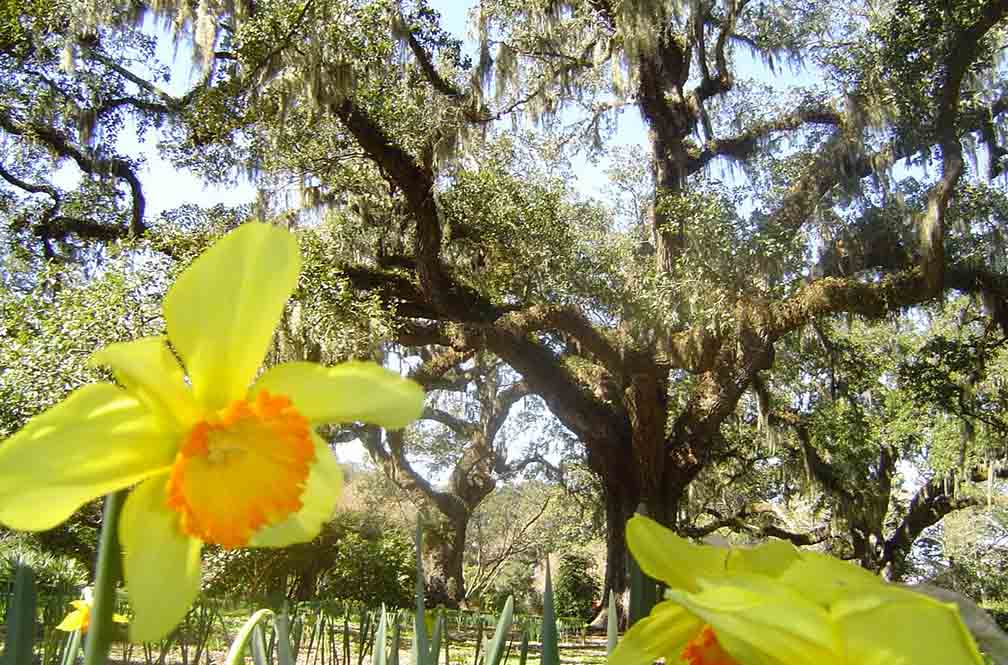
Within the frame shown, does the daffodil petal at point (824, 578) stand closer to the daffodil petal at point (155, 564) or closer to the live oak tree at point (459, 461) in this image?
the daffodil petal at point (155, 564)

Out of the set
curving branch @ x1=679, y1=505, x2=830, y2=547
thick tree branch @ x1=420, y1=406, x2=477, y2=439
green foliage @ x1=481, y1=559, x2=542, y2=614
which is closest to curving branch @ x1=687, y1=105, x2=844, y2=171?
thick tree branch @ x1=420, y1=406, x2=477, y2=439

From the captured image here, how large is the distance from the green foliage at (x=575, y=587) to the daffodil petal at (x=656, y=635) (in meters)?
16.8

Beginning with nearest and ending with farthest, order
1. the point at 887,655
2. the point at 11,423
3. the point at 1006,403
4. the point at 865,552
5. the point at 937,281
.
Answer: the point at 887,655 → the point at 11,423 → the point at 937,281 → the point at 1006,403 → the point at 865,552

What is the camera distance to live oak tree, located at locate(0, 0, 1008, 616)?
6641mm

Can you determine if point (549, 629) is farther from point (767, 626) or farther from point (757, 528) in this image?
point (757, 528)

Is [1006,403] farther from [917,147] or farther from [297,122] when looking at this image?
[297,122]

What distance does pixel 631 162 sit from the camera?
36.3ft

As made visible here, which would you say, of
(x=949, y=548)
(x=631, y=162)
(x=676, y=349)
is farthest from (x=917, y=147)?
(x=949, y=548)

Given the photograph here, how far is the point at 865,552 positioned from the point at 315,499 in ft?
43.1

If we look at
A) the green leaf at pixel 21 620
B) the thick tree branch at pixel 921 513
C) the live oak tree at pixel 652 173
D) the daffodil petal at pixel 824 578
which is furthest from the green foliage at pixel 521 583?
the daffodil petal at pixel 824 578

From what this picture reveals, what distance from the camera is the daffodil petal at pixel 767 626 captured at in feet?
0.82

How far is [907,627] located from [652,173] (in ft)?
29.6

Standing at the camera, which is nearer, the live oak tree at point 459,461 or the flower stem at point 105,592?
the flower stem at point 105,592

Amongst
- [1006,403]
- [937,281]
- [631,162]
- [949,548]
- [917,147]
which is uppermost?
[631,162]
